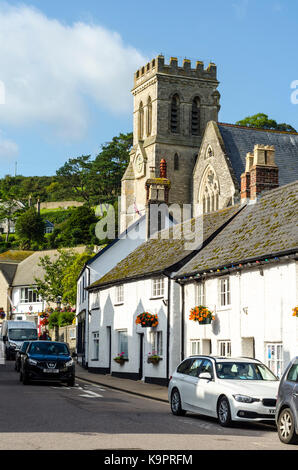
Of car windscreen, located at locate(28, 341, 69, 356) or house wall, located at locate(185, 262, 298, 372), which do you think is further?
car windscreen, located at locate(28, 341, 69, 356)

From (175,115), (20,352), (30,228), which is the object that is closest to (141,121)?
(175,115)

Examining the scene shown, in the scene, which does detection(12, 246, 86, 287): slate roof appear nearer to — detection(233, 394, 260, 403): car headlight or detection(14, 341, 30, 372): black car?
detection(14, 341, 30, 372): black car

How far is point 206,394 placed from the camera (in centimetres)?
1616

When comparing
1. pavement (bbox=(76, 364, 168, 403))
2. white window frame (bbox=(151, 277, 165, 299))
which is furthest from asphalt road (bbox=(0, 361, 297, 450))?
white window frame (bbox=(151, 277, 165, 299))

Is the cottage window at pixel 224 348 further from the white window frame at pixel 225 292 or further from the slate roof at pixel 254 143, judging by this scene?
the slate roof at pixel 254 143

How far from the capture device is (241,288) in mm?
23359

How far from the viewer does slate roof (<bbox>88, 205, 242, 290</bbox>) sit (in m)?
30.3

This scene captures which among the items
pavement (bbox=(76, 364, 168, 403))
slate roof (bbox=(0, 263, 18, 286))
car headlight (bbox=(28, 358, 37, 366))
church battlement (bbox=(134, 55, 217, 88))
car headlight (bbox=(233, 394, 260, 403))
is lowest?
pavement (bbox=(76, 364, 168, 403))

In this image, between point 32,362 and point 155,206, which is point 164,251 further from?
point 32,362

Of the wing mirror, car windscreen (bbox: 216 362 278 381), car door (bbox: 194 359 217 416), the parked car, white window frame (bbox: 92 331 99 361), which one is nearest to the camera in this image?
the parked car

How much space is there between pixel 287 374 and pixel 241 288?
10215 millimetres

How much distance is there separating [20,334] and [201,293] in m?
24.1

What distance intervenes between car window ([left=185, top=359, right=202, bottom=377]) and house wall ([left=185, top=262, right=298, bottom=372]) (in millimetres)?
3491
